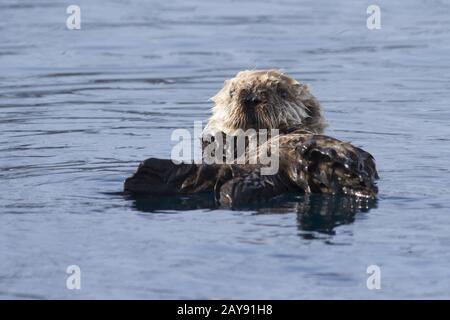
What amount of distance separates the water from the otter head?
67 cm

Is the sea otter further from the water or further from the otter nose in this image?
the otter nose

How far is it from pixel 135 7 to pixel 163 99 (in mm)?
4750

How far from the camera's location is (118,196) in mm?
6562

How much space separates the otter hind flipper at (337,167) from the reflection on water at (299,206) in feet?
0.22

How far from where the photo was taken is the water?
5.19 m

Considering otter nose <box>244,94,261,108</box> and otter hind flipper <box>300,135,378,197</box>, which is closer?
otter hind flipper <box>300,135,378,197</box>

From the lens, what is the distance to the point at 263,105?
6.98 meters

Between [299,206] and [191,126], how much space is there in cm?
310

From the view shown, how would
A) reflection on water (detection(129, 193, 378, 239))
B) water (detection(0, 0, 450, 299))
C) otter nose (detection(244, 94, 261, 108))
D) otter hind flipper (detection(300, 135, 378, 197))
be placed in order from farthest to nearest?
otter nose (detection(244, 94, 261, 108)), otter hind flipper (detection(300, 135, 378, 197)), reflection on water (detection(129, 193, 378, 239)), water (detection(0, 0, 450, 299))

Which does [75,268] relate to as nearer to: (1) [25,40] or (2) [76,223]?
(2) [76,223]

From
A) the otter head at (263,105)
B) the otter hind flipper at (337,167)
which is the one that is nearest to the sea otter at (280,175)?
the otter hind flipper at (337,167)

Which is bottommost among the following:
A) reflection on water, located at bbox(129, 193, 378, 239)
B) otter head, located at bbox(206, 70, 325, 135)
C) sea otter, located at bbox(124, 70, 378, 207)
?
reflection on water, located at bbox(129, 193, 378, 239)

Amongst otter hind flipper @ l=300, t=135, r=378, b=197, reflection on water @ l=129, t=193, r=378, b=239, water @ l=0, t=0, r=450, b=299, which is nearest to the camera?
water @ l=0, t=0, r=450, b=299

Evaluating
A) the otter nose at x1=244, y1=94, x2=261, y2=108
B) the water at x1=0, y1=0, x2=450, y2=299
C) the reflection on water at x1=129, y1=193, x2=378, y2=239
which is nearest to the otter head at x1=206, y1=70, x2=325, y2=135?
the otter nose at x1=244, y1=94, x2=261, y2=108
